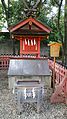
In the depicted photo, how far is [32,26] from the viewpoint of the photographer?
33.3 feet

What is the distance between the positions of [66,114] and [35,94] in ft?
3.60

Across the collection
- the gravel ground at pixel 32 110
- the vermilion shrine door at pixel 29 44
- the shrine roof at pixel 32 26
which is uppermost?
the shrine roof at pixel 32 26

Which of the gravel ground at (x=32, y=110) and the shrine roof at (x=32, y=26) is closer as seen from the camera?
the gravel ground at (x=32, y=110)

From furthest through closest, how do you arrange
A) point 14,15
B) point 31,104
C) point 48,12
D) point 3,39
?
point 3,39 → point 14,15 → point 48,12 → point 31,104

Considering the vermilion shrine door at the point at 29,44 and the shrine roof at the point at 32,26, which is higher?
the shrine roof at the point at 32,26

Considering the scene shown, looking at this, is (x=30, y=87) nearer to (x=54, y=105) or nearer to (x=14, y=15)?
(x=54, y=105)

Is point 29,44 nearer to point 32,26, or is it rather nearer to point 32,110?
point 32,26

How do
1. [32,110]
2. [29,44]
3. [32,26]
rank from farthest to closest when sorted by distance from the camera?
1. [29,44]
2. [32,26]
3. [32,110]

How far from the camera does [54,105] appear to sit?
7.42m

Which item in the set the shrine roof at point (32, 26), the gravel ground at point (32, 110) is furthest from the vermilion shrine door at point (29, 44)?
the gravel ground at point (32, 110)

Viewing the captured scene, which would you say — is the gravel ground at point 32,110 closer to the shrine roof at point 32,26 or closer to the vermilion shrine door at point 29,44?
the vermilion shrine door at point 29,44

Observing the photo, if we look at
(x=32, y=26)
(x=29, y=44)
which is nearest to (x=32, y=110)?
(x=29, y=44)

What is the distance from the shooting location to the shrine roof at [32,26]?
9837 mm

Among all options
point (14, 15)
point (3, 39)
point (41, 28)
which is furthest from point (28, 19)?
point (3, 39)
